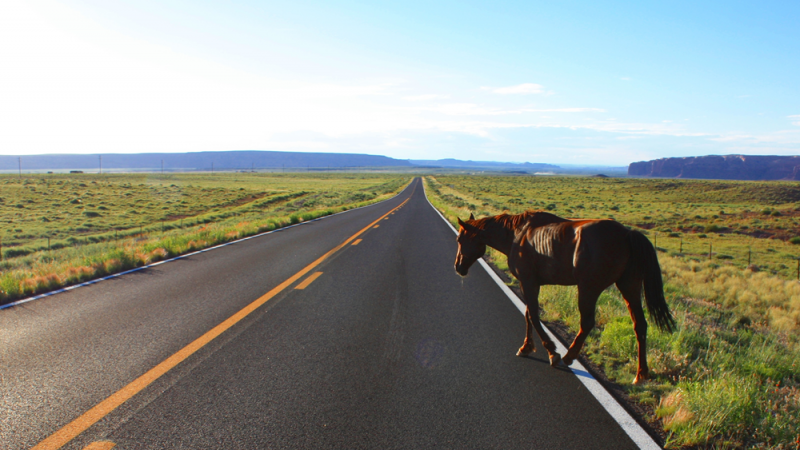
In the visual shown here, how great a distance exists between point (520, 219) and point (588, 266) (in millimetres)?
1188

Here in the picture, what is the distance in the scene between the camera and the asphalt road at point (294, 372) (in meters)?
3.19

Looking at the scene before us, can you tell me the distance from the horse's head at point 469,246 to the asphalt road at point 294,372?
91cm

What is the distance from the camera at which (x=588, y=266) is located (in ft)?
12.9

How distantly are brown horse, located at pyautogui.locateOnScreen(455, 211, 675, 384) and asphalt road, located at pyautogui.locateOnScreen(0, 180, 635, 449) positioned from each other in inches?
25.4

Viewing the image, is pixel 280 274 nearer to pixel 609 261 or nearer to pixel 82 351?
pixel 82 351

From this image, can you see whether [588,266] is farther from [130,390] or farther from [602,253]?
[130,390]

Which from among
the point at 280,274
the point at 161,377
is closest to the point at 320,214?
the point at 280,274

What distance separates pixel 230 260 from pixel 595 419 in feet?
31.0

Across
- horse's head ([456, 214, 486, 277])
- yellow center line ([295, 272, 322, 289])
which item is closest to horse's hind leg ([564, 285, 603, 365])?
horse's head ([456, 214, 486, 277])

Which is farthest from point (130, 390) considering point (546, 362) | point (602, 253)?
point (602, 253)

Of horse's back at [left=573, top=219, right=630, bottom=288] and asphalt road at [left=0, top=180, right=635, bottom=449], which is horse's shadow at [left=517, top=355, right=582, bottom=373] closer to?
asphalt road at [left=0, top=180, right=635, bottom=449]

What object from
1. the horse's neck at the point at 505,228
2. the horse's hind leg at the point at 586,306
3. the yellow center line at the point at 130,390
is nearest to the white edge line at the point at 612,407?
the horse's hind leg at the point at 586,306

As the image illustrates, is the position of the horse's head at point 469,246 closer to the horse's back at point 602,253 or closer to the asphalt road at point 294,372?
the asphalt road at point 294,372

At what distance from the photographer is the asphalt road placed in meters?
3.19
